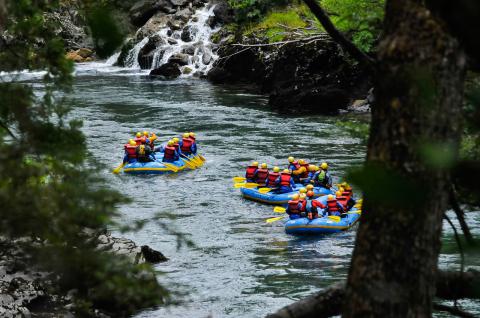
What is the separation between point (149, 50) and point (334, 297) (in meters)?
33.4

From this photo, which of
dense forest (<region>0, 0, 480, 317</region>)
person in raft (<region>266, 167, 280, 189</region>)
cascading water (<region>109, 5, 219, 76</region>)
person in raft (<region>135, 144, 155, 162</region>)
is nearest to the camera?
dense forest (<region>0, 0, 480, 317</region>)

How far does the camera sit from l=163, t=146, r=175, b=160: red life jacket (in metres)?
17.2

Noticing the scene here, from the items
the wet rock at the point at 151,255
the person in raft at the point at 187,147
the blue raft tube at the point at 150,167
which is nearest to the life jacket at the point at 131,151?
the blue raft tube at the point at 150,167

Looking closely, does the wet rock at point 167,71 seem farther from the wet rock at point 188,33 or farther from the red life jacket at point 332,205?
the red life jacket at point 332,205

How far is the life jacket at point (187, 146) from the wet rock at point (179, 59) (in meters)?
16.2

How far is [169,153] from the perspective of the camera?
17.3m

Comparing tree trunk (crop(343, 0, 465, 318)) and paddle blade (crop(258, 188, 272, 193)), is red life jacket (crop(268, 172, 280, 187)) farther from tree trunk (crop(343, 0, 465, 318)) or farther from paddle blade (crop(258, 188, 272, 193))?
tree trunk (crop(343, 0, 465, 318))

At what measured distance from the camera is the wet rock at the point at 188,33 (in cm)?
3512

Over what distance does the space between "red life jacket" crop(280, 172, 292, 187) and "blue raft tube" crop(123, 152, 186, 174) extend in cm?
324

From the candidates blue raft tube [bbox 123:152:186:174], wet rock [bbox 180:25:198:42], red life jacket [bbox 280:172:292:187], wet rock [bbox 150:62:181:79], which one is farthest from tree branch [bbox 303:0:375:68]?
wet rock [bbox 180:25:198:42]

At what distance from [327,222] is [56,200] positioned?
1060 cm

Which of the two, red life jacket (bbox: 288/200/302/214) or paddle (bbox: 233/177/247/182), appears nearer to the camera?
red life jacket (bbox: 288/200/302/214)

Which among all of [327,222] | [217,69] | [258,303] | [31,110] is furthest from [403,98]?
[217,69]

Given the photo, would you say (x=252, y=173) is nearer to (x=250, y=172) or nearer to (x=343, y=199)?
(x=250, y=172)
